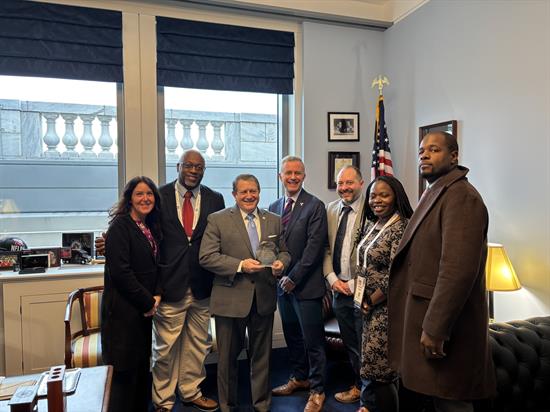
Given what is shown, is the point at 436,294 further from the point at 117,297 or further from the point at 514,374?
the point at 117,297

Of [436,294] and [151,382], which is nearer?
[436,294]

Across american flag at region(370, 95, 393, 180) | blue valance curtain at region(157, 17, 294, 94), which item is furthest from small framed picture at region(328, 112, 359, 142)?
blue valance curtain at region(157, 17, 294, 94)

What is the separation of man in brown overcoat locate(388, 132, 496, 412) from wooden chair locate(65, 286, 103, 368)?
179 centimetres

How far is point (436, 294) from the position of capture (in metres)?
1.42

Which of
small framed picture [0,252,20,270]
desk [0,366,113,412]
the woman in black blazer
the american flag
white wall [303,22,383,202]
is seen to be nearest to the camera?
desk [0,366,113,412]

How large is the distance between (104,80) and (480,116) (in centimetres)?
272

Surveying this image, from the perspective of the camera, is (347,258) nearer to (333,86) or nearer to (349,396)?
(349,396)

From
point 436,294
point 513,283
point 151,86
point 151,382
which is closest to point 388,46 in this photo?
point 151,86

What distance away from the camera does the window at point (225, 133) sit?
339cm

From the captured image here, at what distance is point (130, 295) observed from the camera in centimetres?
210

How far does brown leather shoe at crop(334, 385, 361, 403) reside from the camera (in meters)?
2.60

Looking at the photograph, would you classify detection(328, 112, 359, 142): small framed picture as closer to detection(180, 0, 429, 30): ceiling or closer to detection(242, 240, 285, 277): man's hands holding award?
detection(180, 0, 429, 30): ceiling

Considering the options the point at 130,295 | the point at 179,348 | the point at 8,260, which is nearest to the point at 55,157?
the point at 8,260

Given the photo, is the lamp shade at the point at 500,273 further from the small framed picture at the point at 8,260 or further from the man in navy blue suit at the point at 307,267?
the small framed picture at the point at 8,260
